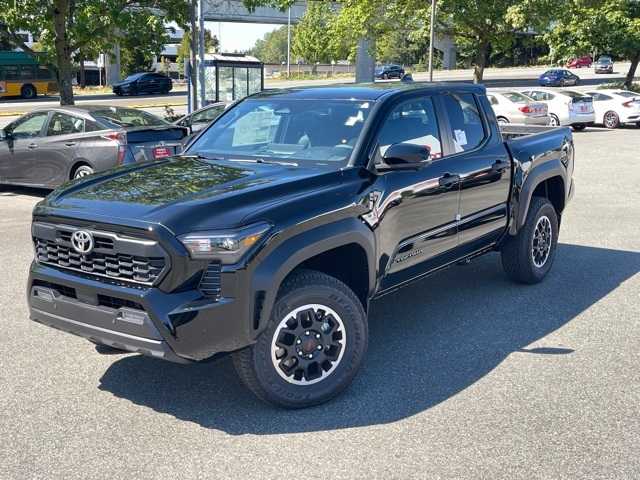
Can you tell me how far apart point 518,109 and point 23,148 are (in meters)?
15.7

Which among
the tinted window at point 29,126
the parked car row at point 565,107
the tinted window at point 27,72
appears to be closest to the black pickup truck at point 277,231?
the tinted window at point 29,126

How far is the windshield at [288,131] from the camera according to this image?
4906mm

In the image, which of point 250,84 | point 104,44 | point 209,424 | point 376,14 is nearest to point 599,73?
point 376,14

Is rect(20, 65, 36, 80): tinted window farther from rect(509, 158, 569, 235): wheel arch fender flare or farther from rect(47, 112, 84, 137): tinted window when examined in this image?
rect(509, 158, 569, 235): wheel arch fender flare

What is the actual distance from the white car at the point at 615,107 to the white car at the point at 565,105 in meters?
1.68

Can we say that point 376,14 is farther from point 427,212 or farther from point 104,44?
point 427,212

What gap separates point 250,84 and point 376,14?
12548mm

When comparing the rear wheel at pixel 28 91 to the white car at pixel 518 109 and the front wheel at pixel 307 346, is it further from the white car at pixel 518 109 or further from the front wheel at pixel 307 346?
the front wheel at pixel 307 346

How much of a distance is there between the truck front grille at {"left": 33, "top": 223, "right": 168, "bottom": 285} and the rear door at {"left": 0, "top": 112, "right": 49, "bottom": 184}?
26.9 ft

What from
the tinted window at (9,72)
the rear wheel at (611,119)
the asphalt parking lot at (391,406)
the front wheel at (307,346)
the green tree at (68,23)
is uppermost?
the green tree at (68,23)

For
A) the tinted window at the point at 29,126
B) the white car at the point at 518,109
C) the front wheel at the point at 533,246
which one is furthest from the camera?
the white car at the point at 518,109

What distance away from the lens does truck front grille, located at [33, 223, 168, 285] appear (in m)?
3.77

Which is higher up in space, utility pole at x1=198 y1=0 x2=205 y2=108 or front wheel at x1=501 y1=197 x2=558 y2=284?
utility pole at x1=198 y1=0 x2=205 y2=108

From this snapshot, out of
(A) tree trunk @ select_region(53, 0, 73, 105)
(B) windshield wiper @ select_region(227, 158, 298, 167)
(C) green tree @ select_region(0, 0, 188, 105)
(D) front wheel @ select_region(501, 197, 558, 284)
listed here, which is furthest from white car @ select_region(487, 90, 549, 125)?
(B) windshield wiper @ select_region(227, 158, 298, 167)
